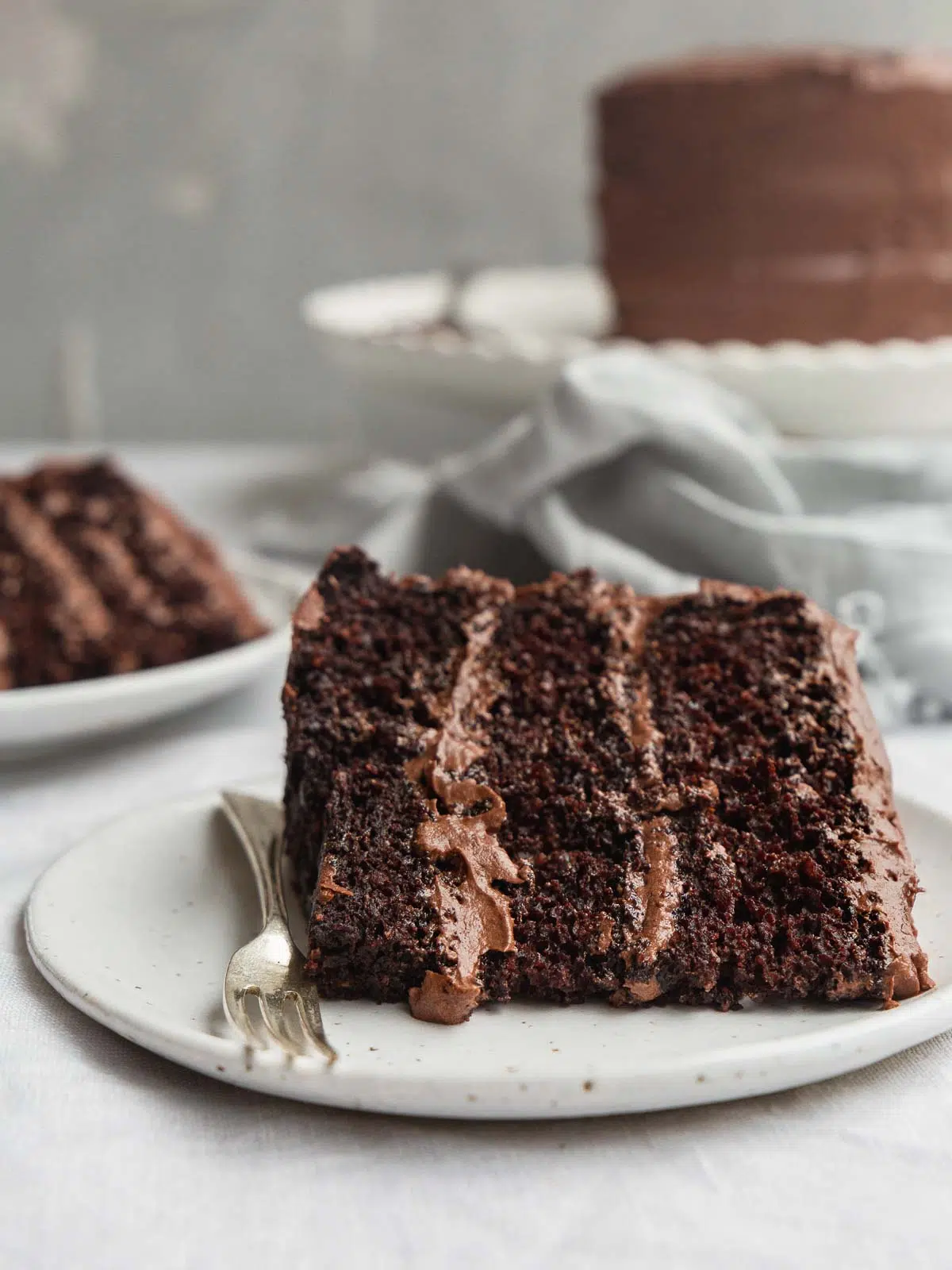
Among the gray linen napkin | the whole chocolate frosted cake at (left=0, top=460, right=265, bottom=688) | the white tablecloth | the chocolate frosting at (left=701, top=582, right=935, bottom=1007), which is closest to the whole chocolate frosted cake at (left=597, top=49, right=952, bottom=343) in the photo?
the gray linen napkin

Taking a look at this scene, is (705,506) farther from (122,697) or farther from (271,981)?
(271,981)

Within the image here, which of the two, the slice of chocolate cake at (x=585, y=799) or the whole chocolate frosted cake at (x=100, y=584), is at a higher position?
the slice of chocolate cake at (x=585, y=799)

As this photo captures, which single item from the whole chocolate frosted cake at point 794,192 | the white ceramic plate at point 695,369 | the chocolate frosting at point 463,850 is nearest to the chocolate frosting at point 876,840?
the chocolate frosting at point 463,850

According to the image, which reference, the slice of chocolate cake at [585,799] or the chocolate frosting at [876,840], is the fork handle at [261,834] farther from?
the chocolate frosting at [876,840]

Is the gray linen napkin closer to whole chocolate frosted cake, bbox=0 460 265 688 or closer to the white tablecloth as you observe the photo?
whole chocolate frosted cake, bbox=0 460 265 688

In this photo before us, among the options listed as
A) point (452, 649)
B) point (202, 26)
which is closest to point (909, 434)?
point (452, 649)

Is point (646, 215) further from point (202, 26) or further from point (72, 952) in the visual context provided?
point (202, 26)
